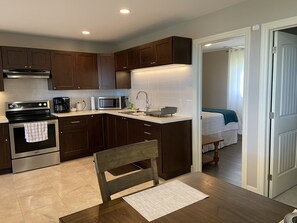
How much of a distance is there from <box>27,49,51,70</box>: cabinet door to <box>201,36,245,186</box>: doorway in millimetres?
3140

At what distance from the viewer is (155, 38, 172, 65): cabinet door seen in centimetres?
333

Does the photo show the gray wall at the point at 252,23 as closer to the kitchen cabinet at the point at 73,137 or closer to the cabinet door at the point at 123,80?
the cabinet door at the point at 123,80

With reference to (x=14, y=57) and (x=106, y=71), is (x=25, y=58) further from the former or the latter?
(x=106, y=71)

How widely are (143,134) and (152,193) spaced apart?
2278mm

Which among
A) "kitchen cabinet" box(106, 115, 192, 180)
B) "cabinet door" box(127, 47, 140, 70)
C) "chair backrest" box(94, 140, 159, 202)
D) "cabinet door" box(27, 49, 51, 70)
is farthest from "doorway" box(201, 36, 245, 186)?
"cabinet door" box(27, 49, 51, 70)

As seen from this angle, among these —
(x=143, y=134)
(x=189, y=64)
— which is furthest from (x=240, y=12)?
(x=143, y=134)

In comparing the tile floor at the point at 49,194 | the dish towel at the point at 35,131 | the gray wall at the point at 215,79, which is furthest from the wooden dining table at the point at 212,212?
the gray wall at the point at 215,79

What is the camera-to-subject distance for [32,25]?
365 cm

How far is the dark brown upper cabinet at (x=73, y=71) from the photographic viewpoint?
14.5 feet

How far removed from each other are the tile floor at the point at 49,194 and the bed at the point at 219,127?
1.90 meters

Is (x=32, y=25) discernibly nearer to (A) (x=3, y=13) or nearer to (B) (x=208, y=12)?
(A) (x=3, y=13)

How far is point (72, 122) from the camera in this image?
14.1 feet

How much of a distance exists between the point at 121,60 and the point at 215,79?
3530 millimetres

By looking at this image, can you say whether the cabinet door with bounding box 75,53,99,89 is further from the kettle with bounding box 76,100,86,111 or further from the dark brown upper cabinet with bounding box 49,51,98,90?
the kettle with bounding box 76,100,86,111
